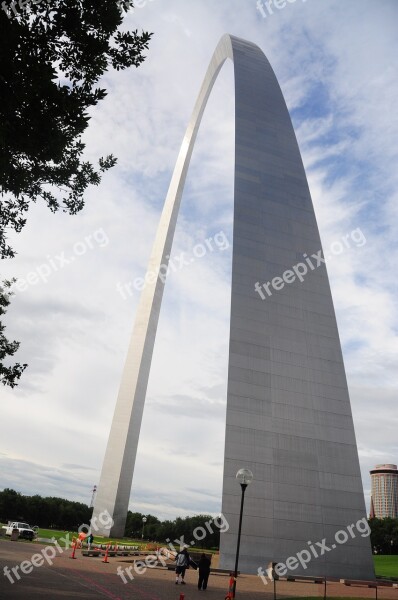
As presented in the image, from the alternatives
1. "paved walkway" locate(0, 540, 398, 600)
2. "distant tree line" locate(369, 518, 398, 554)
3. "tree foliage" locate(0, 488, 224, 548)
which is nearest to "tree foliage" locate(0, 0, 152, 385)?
"paved walkway" locate(0, 540, 398, 600)

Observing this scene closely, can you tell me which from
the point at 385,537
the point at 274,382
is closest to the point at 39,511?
the point at 385,537

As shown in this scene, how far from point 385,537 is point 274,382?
71.4 meters

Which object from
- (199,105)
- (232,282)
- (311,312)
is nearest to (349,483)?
(311,312)

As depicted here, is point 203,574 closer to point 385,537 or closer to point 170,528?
point 385,537

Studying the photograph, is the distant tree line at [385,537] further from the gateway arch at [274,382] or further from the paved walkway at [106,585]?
the paved walkway at [106,585]

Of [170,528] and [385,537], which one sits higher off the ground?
[385,537]

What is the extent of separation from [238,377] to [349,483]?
7.83m

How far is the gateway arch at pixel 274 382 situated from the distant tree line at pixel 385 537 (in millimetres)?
63601

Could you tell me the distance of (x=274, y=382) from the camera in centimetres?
2506

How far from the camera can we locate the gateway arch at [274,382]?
22172 millimetres

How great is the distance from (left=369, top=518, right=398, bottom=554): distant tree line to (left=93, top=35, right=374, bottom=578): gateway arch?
209 ft

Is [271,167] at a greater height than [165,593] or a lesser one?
greater

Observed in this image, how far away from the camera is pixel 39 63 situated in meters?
8.05

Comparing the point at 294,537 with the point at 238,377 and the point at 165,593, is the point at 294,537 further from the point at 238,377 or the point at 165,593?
the point at 165,593
